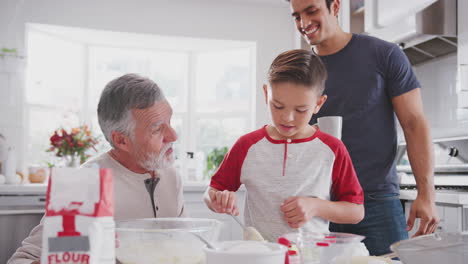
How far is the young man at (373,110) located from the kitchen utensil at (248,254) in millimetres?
1024

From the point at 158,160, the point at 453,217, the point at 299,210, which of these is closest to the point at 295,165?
the point at 299,210

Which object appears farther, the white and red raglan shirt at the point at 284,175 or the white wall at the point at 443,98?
the white wall at the point at 443,98

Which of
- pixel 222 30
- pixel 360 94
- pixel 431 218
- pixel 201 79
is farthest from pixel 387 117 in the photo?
pixel 201 79

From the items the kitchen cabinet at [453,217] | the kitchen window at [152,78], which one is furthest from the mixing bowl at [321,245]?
the kitchen window at [152,78]

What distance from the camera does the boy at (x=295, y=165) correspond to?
1.17 meters

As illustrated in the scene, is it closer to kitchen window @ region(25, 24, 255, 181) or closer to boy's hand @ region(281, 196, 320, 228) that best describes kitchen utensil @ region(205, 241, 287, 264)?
boy's hand @ region(281, 196, 320, 228)

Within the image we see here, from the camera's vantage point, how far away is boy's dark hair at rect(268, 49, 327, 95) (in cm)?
117

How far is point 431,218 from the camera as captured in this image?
153cm

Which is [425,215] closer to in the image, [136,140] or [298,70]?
[298,70]

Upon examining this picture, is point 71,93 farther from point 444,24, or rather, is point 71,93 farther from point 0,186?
point 444,24

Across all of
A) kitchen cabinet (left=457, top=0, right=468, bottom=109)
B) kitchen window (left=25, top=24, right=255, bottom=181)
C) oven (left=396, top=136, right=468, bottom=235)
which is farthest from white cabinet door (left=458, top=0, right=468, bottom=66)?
kitchen window (left=25, top=24, right=255, bottom=181)

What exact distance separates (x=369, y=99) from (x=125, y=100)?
2.95 ft

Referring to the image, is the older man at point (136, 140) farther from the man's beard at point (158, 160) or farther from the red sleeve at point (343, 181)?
the red sleeve at point (343, 181)

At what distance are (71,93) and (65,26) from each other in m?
0.77
